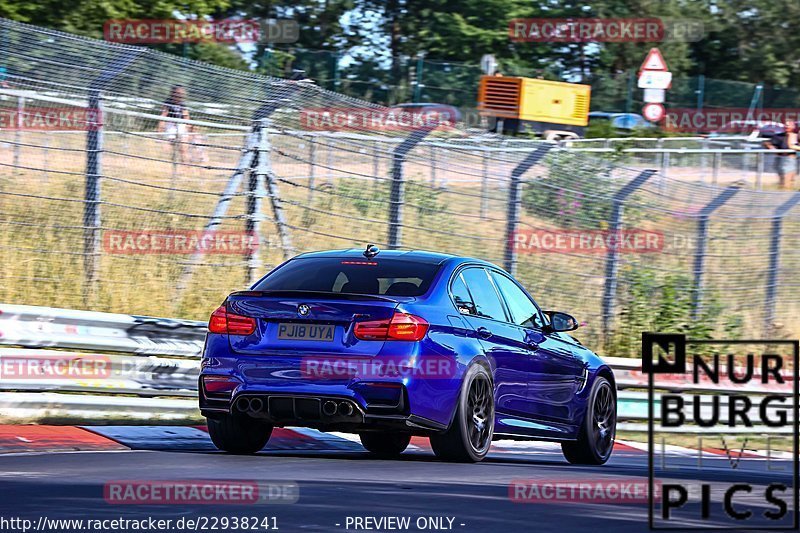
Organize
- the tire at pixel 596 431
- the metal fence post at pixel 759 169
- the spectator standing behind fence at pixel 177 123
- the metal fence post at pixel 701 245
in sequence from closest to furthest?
the tire at pixel 596 431 < the spectator standing behind fence at pixel 177 123 < the metal fence post at pixel 701 245 < the metal fence post at pixel 759 169

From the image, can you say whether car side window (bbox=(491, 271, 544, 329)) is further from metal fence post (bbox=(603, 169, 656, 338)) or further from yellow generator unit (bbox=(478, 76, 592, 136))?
yellow generator unit (bbox=(478, 76, 592, 136))

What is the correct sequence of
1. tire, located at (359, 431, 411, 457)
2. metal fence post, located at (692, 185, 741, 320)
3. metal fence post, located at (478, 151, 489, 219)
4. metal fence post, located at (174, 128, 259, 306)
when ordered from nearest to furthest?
tire, located at (359, 431, 411, 457), metal fence post, located at (174, 128, 259, 306), metal fence post, located at (478, 151, 489, 219), metal fence post, located at (692, 185, 741, 320)

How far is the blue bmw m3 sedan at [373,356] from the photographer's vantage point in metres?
9.09

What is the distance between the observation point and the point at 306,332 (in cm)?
920

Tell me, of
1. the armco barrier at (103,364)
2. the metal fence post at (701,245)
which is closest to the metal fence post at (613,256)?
the metal fence post at (701,245)

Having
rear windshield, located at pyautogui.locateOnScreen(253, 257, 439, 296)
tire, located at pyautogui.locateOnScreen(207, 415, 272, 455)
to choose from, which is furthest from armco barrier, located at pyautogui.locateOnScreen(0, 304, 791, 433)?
rear windshield, located at pyautogui.locateOnScreen(253, 257, 439, 296)

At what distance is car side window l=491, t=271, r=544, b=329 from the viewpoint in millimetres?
10789

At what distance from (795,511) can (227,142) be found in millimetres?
8284

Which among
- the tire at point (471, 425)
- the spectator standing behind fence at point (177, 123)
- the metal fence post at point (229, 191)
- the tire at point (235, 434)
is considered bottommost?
the tire at point (235, 434)

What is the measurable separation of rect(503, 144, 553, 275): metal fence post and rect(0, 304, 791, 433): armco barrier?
4.57 metres

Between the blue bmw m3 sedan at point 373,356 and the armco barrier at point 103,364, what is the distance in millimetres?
1863

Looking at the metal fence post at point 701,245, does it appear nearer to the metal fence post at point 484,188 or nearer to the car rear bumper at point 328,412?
the metal fence post at point 484,188

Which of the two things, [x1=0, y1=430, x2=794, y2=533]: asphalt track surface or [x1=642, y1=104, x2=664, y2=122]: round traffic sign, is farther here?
[x1=642, y1=104, x2=664, y2=122]: round traffic sign

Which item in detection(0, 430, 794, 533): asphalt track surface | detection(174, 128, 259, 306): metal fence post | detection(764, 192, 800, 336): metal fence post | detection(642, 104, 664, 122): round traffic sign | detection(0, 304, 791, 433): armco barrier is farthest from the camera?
detection(642, 104, 664, 122): round traffic sign
